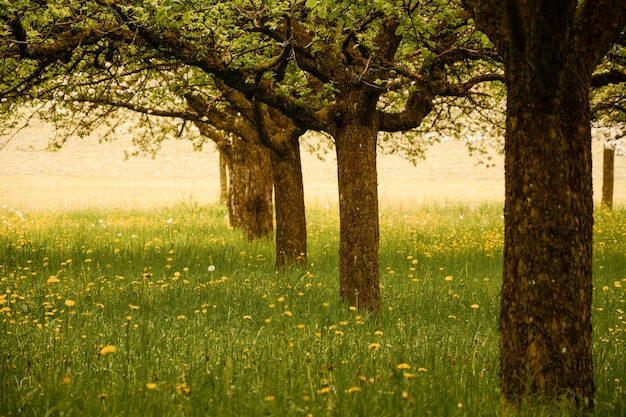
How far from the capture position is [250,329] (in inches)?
294

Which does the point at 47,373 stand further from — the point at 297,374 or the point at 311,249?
the point at 311,249

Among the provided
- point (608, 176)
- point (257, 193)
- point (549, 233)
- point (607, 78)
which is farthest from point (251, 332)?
point (608, 176)

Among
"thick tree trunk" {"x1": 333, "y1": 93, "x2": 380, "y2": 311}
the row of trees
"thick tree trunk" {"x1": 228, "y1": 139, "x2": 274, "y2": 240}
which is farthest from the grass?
the row of trees

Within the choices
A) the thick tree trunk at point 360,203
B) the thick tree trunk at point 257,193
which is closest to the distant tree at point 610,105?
the thick tree trunk at point 360,203

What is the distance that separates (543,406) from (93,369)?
135 inches

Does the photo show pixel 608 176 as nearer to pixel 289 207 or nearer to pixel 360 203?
pixel 289 207

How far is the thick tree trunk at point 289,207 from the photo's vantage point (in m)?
11.8

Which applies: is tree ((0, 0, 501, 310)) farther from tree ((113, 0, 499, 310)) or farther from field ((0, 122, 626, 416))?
field ((0, 122, 626, 416))

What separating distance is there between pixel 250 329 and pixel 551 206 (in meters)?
4.09

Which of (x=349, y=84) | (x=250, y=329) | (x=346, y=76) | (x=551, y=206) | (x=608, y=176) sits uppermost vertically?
(x=346, y=76)

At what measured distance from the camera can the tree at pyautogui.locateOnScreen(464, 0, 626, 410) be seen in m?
4.45

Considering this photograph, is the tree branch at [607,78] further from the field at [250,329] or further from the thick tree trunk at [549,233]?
the thick tree trunk at [549,233]

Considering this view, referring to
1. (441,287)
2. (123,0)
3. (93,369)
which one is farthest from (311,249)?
(93,369)

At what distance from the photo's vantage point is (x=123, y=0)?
8477 mm
